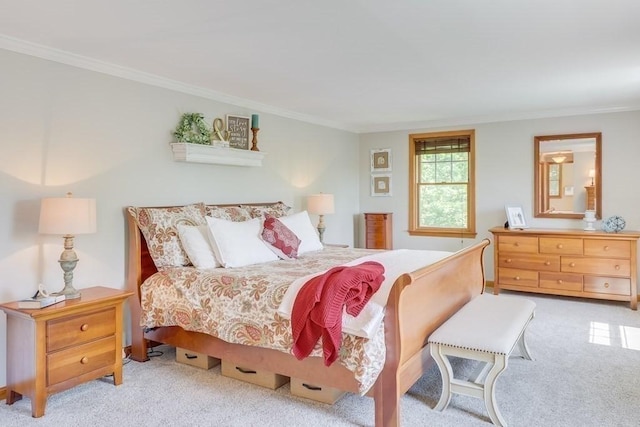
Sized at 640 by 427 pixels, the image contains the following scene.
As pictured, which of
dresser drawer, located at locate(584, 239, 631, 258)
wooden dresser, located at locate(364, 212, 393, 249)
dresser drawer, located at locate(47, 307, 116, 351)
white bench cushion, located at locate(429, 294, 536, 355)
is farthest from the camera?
wooden dresser, located at locate(364, 212, 393, 249)

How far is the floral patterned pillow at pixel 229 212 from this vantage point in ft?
13.6

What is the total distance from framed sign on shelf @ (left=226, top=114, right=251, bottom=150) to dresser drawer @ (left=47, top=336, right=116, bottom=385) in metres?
2.32

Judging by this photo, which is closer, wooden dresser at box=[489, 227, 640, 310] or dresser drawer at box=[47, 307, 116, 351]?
dresser drawer at box=[47, 307, 116, 351]

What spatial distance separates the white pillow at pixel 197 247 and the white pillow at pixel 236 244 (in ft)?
0.16

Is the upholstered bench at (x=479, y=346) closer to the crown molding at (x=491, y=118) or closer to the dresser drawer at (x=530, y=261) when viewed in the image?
the dresser drawer at (x=530, y=261)

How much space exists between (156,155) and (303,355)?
234 centimetres

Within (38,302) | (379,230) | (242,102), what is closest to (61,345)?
(38,302)

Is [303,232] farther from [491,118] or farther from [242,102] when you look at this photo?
[491,118]

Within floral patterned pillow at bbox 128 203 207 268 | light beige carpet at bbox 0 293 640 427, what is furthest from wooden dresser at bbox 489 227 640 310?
floral patterned pillow at bbox 128 203 207 268

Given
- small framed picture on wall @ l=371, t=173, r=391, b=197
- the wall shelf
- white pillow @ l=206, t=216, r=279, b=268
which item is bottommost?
white pillow @ l=206, t=216, r=279, b=268

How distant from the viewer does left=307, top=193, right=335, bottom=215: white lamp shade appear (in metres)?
5.45

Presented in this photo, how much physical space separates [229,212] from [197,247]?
31.1 inches

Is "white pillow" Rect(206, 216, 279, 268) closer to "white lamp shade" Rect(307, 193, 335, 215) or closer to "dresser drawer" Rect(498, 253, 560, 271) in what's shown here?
"white lamp shade" Rect(307, 193, 335, 215)

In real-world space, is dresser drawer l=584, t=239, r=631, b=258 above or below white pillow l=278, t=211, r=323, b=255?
below
